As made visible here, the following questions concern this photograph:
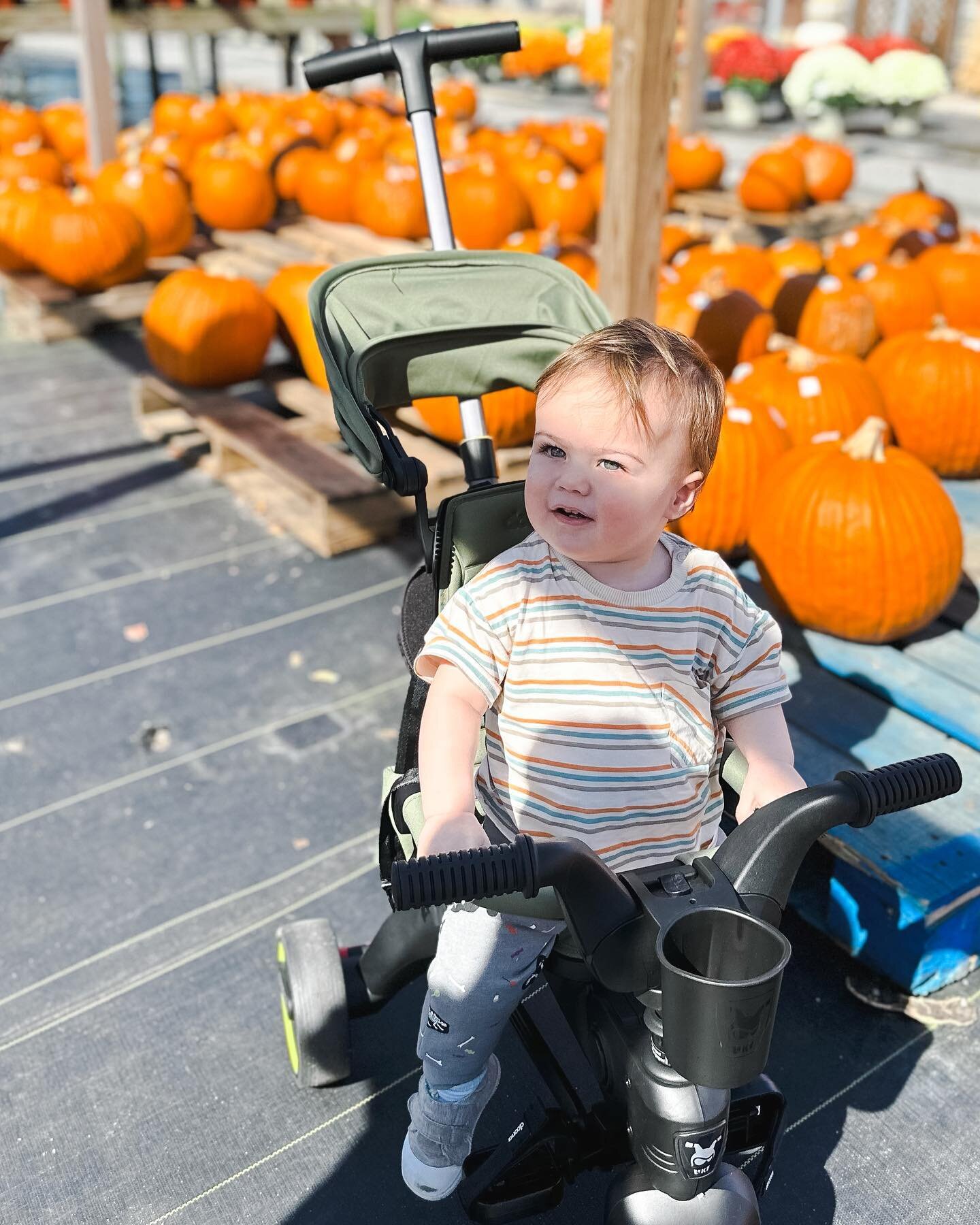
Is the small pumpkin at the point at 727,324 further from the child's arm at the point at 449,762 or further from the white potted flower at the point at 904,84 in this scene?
the white potted flower at the point at 904,84

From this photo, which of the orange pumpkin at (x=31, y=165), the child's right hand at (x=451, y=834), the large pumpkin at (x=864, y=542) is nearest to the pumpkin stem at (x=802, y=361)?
the large pumpkin at (x=864, y=542)

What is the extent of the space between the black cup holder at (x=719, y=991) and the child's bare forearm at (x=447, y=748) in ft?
1.11

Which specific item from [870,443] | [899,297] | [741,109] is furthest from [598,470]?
Answer: [741,109]

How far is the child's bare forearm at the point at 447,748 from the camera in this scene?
4.60ft

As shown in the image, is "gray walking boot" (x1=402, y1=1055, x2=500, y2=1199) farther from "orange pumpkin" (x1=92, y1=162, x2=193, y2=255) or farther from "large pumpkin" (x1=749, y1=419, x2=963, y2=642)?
"orange pumpkin" (x1=92, y1=162, x2=193, y2=255)

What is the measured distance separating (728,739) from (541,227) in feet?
18.0

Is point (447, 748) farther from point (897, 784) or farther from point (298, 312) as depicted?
point (298, 312)

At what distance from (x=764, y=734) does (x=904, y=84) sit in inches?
522

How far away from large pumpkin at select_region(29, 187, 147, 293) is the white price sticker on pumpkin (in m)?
3.69

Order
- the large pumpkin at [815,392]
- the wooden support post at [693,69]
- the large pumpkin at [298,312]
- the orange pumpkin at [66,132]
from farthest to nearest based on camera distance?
the orange pumpkin at [66,132] → the wooden support post at [693,69] → the large pumpkin at [298,312] → the large pumpkin at [815,392]

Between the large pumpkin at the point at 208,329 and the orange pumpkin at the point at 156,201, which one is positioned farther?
the orange pumpkin at the point at 156,201

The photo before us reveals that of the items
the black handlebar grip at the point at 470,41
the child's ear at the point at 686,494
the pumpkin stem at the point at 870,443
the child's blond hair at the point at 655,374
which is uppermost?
the black handlebar grip at the point at 470,41

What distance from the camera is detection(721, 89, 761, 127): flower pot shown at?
13352 millimetres

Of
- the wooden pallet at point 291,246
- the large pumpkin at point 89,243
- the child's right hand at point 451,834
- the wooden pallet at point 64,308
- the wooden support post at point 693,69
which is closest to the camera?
the child's right hand at point 451,834
